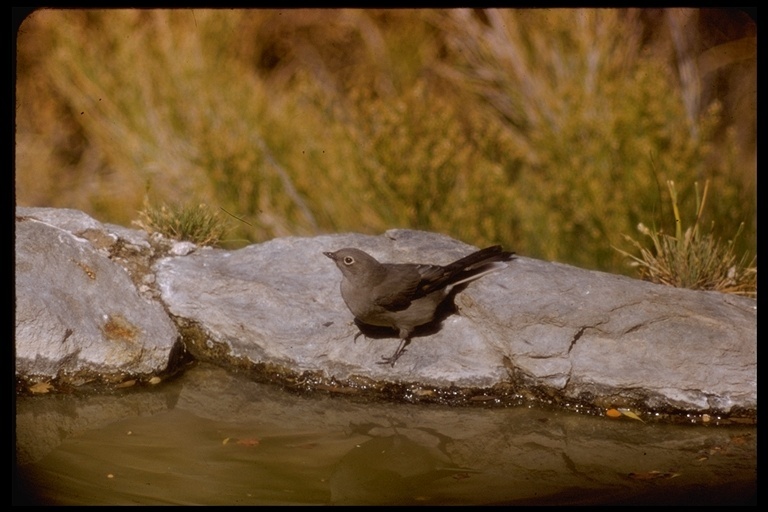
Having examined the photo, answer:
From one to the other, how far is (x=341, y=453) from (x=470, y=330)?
3.96 ft

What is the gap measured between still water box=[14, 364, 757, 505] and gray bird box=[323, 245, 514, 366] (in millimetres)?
509

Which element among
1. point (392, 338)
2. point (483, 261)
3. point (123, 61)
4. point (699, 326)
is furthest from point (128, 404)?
point (123, 61)

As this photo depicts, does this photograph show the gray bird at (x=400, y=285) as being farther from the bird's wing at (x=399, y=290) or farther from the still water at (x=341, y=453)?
the still water at (x=341, y=453)

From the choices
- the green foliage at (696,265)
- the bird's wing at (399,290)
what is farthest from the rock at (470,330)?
the green foliage at (696,265)

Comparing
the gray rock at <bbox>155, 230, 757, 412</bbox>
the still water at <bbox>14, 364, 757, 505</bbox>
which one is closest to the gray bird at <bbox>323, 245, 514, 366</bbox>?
the gray rock at <bbox>155, 230, 757, 412</bbox>

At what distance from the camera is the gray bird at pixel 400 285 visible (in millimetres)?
4945

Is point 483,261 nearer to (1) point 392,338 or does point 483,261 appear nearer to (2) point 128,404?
(1) point 392,338

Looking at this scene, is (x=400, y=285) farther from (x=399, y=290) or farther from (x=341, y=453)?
(x=341, y=453)

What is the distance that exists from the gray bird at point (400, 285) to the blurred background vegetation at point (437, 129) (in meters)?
1.43

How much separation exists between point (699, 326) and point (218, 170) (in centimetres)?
549

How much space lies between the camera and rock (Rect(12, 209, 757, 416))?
467 cm

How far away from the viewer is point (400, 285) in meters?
4.94

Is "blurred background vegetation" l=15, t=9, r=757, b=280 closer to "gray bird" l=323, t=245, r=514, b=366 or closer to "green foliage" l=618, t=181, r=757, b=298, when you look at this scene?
"green foliage" l=618, t=181, r=757, b=298

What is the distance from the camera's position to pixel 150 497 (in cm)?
378
